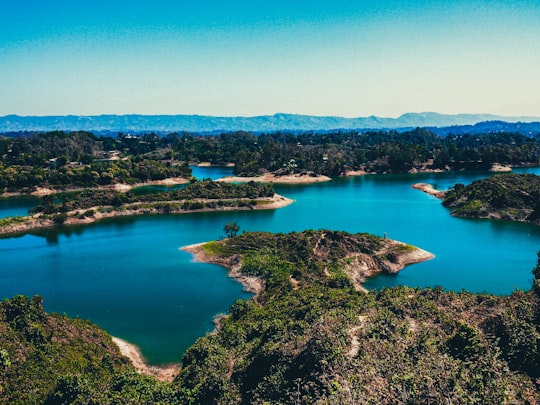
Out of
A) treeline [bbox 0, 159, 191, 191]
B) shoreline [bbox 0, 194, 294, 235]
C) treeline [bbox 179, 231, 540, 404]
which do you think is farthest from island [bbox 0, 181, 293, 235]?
treeline [bbox 179, 231, 540, 404]

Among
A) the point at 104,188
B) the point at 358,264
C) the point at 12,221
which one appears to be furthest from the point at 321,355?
the point at 104,188

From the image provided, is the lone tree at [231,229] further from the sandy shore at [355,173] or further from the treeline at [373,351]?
the sandy shore at [355,173]

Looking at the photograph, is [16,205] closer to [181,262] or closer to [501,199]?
[181,262]

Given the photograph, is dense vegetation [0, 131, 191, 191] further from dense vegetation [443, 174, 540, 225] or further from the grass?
dense vegetation [443, 174, 540, 225]

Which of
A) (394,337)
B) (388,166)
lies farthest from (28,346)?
(388,166)

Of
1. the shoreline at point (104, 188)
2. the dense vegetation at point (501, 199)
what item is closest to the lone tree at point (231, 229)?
the dense vegetation at point (501, 199)

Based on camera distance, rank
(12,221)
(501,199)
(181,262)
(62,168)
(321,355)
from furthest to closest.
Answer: (62,168)
(501,199)
(12,221)
(181,262)
(321,355)
